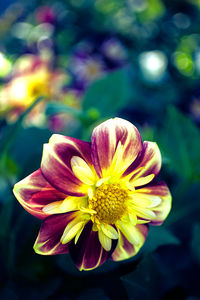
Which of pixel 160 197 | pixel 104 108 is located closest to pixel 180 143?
pixel 104 108

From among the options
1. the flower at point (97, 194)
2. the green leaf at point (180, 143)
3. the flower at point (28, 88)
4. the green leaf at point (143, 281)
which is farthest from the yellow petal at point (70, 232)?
the flower at point (28, 88)

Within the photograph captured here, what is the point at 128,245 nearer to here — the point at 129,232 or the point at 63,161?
the point at 129,232

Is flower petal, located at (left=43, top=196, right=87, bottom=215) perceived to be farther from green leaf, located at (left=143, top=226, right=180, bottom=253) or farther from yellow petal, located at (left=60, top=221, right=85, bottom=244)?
green leaf, located at (left=143, top=226, right=180, bottom=253)

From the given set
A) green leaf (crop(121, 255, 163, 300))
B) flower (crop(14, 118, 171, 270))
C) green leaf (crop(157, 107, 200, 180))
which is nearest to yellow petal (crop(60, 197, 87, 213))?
flower (crop(14, 118, 171, 270))

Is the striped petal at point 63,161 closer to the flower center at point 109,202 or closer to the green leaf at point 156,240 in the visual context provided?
the flower center at point 109,202

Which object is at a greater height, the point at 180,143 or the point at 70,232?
the point at 70,232

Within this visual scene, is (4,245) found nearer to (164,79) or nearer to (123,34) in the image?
(164,79)
